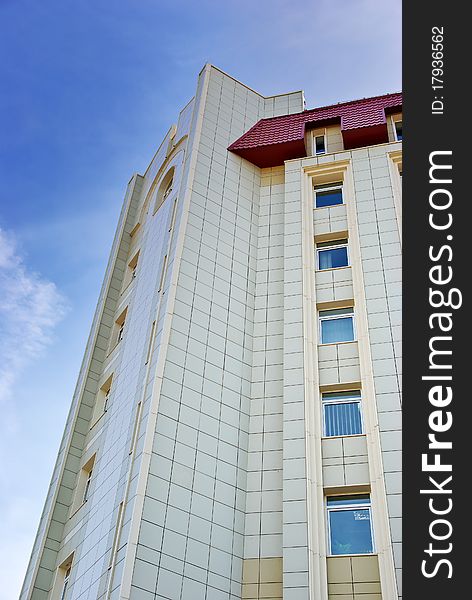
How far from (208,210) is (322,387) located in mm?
7844

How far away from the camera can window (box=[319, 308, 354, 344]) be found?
69.8 feet

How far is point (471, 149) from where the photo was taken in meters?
11.6

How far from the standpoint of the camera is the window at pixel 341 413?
18797 mm

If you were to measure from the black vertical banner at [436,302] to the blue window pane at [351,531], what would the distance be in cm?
720

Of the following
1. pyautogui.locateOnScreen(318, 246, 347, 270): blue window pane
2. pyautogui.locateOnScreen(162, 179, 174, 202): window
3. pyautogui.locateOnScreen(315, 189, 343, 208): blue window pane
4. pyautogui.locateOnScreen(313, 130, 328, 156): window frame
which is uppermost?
pyautogui.locateOnScreen(313, 130, 328, 156): window frame

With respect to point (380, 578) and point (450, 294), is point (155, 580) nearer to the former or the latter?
point (380, 578)

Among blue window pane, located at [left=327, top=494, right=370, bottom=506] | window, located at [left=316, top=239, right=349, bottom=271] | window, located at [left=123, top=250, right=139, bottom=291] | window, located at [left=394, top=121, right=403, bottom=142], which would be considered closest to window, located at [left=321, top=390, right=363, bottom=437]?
blue window pane, located at [left=327, top=494, right=370, bottom=506]

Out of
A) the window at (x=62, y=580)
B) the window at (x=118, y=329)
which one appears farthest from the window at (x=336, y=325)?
the window at (x=62, y=580)

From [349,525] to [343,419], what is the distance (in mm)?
3083

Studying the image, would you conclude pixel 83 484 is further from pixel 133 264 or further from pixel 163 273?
pixel 133 264

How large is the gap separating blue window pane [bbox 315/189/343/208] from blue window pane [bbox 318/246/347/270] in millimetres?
2449

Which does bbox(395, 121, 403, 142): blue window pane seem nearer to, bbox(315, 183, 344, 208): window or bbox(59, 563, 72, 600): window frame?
bbox(315, 183, 344, 208): window

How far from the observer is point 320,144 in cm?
2848

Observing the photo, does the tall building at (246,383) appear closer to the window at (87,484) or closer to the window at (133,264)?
the window at (87,484)
